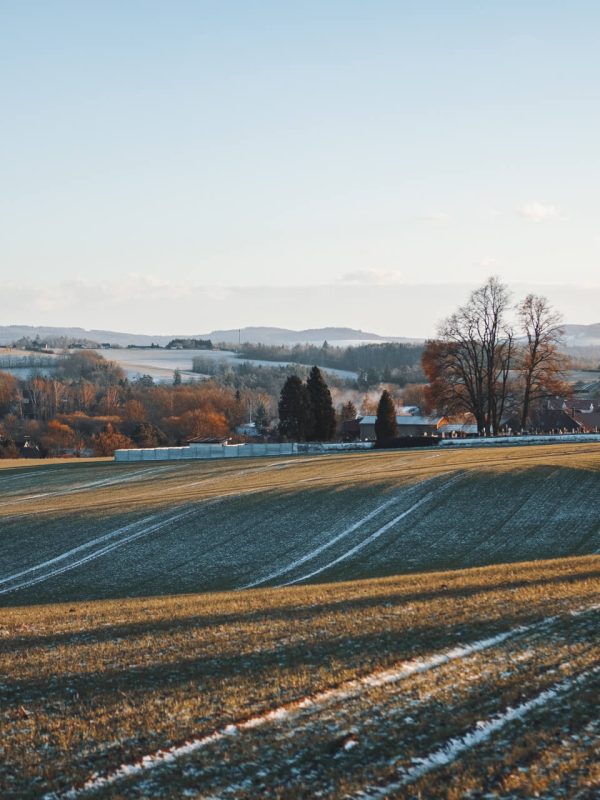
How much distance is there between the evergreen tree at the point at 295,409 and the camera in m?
86.7

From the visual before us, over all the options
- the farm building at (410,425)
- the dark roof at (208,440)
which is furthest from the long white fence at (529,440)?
the dark roof at (208,440)

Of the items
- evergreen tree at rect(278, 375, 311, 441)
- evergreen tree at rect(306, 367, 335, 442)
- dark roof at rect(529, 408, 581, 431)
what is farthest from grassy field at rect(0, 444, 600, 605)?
dark roof at rect(529, 408, 581, 431)

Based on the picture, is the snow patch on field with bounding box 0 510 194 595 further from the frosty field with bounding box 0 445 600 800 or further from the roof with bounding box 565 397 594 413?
the roof with bounding box 565 397 594 413

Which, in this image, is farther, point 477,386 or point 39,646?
point 477,386

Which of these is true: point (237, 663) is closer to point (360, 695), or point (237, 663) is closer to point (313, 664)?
point (313, 664)

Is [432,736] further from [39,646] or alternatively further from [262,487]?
[262,487]

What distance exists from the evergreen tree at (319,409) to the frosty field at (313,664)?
5027 centimetres

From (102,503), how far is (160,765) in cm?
3799

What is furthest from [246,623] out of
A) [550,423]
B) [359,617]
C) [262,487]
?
[550,423]

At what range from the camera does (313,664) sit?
1438 centimetres

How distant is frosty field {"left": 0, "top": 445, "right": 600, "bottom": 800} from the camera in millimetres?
10344

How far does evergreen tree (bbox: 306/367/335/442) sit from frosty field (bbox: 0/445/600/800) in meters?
50.3

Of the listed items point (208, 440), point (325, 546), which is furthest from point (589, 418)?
point (325, 546)

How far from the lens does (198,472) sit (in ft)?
201
